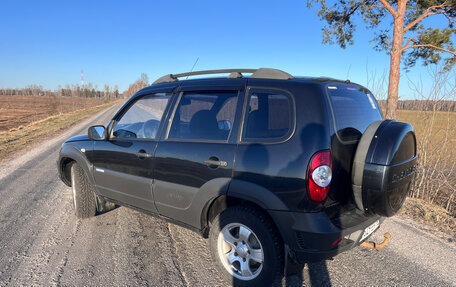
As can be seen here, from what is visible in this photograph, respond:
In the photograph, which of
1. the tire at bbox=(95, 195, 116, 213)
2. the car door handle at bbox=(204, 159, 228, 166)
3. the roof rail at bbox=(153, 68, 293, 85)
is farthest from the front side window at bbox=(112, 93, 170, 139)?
the tire at bbox=(95, 195, 116, 213)

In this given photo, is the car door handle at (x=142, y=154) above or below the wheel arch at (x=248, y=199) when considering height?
above

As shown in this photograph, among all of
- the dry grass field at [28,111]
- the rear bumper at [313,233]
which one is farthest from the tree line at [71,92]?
the rear bumper at [313,233]

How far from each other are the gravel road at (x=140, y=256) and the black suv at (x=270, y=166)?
425mm

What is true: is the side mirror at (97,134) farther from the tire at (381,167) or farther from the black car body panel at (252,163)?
the tire at (381,167)

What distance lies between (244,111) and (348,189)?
110cm

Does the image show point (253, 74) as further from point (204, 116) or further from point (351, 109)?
point (351, 109)

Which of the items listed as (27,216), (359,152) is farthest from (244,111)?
(27,216)

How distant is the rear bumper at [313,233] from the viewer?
7.07 ft

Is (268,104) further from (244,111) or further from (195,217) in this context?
(195,217)

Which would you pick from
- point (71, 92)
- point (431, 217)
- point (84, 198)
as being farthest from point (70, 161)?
point (71, 92)

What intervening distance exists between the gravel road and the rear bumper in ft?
1.93

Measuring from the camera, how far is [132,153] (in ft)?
10.7

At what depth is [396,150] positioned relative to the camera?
7.41 feet

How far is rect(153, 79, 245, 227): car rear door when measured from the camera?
2.58 meters
